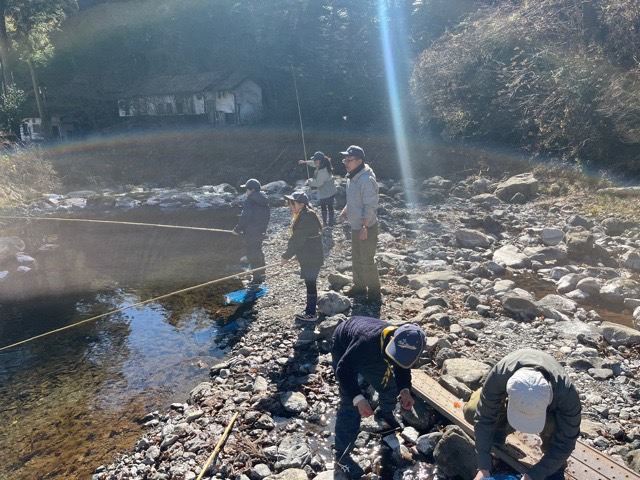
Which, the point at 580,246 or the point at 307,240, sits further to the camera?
the point at 580,246

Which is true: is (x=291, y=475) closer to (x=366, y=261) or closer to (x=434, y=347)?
(x=434, y=347)

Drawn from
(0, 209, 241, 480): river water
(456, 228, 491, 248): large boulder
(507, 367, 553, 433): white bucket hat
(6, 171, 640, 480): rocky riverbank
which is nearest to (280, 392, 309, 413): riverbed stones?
(6, 171, 640, 480): rocky riverbank

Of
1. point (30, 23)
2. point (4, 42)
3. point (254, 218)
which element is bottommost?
point (254, 218)

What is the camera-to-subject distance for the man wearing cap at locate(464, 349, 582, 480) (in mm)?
3197

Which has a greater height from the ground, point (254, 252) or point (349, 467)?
point (254, 252)

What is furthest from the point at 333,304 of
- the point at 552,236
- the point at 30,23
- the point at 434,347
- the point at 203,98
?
the point at 30,23

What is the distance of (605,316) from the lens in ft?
26.9

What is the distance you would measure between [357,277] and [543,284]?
4.24 metres

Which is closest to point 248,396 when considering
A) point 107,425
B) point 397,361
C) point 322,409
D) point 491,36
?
point 322,409

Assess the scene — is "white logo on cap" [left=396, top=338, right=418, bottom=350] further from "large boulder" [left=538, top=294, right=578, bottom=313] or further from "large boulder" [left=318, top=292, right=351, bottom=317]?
"large boulder" [left=538, top=294, right=578, bottom=313]

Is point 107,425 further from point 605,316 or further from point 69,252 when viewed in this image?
point 69,252

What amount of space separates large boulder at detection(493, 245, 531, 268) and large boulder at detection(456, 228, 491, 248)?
0.75m

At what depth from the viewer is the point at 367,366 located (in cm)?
438

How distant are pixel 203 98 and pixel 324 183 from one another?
29.9 meters
